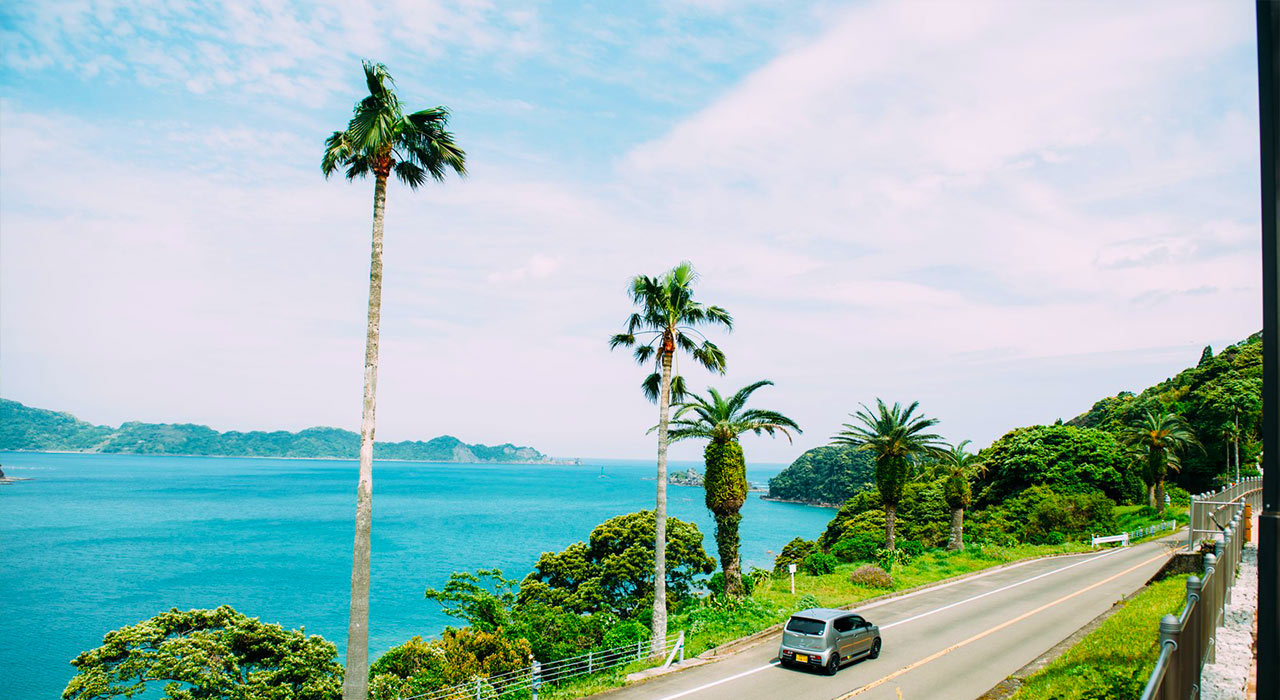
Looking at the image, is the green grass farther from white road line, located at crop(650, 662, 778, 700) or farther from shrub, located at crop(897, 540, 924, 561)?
shrub, located at crop(897, 540, 924, 561)

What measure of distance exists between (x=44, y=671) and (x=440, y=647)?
4164 centimetres

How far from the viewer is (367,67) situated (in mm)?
14977

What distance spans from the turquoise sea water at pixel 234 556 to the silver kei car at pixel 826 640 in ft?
143

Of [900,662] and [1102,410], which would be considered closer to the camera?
[900,662]

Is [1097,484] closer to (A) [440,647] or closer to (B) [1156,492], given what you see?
(B) [1156,492]

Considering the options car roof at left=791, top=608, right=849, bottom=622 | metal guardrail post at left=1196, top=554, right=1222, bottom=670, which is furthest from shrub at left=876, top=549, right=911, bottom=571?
metal guardrail post at left=1196, top=554, right=1222, bottom=670

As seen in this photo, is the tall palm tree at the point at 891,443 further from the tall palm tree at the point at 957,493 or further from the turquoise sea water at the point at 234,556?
the turquoise sea water at the point at 234,556

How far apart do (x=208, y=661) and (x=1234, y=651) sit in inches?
1170

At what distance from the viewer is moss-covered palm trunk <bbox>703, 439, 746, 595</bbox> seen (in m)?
29.1

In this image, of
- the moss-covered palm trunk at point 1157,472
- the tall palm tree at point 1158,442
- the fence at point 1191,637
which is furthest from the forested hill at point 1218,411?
the fence at point 1191,637

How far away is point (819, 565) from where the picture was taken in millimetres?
36219

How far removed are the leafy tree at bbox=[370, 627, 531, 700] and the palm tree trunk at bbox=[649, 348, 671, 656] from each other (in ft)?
18.9

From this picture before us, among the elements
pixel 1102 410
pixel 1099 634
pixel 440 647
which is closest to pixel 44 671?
pixel 440 647

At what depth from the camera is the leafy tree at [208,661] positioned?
24344 millimetres
